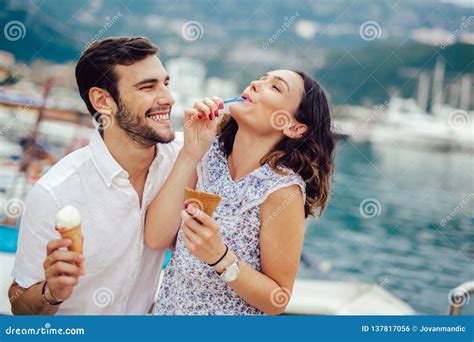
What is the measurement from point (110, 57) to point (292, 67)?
1.13 meters

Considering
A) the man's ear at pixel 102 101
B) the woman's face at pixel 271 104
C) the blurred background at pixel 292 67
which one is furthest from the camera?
the blurred background at pixel 292 67

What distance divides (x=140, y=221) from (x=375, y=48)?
1471 mm

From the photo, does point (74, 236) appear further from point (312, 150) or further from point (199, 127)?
point (312, 150)

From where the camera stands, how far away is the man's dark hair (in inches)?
86.4

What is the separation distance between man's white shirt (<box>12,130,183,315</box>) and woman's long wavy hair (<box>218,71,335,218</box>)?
488 millimetres

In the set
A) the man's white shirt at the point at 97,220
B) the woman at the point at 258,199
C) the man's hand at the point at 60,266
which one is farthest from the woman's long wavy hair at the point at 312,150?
the man's hand at the point at 60,266

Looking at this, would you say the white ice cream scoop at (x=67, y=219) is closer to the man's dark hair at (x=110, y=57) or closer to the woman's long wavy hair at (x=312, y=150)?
the man's dark hair at (x=110, y=57)

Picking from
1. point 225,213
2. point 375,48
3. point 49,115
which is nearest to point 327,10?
point 375,48

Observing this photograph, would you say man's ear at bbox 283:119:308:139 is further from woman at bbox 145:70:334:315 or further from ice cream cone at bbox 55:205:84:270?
ice cream cone at bbox 55:205:84:270

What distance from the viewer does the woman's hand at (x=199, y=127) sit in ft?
7.00

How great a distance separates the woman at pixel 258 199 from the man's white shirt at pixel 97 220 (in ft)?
0.36

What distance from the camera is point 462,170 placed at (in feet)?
10.2

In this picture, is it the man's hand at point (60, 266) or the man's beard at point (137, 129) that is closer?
the man's hand at point (60, 266)
